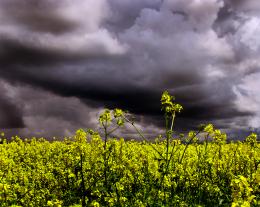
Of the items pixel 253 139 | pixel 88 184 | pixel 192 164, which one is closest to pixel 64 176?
pixel 88 184

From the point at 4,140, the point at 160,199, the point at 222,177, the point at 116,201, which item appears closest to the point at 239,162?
the point at 222,177

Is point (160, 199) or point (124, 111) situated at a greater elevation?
point (124, 111)

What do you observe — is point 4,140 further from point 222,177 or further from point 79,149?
point 79,149

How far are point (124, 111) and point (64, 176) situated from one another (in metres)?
3.91

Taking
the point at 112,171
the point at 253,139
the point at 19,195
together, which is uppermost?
the point at 253,139

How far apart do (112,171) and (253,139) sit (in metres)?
3.40

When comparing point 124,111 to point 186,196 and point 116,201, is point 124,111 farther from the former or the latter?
point 186,196

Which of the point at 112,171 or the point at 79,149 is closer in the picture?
the point at 79,149

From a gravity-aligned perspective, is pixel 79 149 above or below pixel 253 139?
below

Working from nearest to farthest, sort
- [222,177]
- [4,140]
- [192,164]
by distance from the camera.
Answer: [222,177] → [192,164] → [4,140]

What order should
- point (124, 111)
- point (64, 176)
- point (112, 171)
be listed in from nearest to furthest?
point (124, 111) → point (112, 171) → point (64, 176)

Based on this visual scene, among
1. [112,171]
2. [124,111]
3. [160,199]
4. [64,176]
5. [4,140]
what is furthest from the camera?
[4,140]

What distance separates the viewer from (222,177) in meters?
11.3

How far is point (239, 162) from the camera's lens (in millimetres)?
12242
